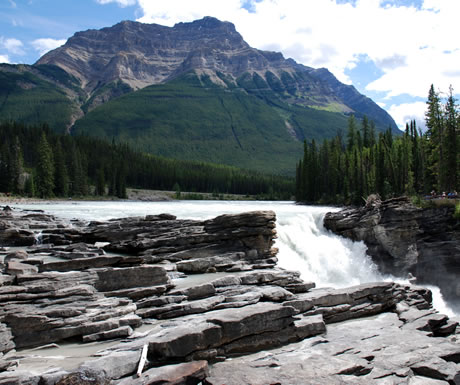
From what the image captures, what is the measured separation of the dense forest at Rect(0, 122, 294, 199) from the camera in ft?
303

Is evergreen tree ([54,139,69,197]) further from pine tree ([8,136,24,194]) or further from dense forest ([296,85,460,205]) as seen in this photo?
dense forest ([296,85,460,205])

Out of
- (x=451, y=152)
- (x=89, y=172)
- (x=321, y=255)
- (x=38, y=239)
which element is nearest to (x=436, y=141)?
(x=451, y=152)

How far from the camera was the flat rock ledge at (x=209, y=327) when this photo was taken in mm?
12266

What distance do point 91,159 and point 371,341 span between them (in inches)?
5047

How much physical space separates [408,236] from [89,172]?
109 m

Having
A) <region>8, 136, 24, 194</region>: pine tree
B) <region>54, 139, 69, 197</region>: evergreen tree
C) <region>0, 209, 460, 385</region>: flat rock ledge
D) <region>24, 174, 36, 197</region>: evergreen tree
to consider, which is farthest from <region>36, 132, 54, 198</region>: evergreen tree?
<region>0, 209, 460, 385</region>: flat rock ledge

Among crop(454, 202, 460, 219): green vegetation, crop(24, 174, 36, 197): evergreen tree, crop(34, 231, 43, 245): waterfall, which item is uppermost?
crop(24, 174, 36, 197): evergreen tree

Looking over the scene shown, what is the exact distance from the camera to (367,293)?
69.7 feet

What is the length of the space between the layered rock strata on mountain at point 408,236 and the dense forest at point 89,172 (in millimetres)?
75031

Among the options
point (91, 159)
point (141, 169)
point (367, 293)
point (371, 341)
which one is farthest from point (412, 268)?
point (141, 169)

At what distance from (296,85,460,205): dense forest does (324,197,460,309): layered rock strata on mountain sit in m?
19.5

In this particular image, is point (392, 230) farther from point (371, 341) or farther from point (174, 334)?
point (174, 334)

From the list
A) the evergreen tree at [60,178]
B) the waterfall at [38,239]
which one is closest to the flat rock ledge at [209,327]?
the waterfall at [38,239]

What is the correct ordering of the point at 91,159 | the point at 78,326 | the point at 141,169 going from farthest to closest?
the point at 141,169 → the point at 91,159 → the point at 78,326
